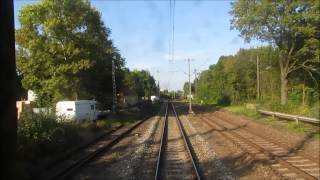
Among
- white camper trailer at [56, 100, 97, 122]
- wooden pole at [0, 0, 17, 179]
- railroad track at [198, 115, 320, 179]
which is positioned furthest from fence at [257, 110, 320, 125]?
wooden pole at [0, 0, 17, 179]

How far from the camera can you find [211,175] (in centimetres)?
1502

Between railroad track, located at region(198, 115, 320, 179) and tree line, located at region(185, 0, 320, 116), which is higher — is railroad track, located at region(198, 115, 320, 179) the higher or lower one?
the lower one

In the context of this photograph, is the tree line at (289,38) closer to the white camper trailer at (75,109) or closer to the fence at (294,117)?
the fence at (294,117)

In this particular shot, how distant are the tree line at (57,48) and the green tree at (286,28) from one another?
590 inches

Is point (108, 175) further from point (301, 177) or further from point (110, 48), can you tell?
point (110, 48)

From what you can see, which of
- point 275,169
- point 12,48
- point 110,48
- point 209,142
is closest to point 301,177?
point 275,169

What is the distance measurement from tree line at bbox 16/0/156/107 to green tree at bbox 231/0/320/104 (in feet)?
49.2

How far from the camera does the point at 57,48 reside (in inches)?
1849

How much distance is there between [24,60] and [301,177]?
3817cm

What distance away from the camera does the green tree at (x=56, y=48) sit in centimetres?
4675

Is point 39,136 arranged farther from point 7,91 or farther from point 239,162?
point 7,91

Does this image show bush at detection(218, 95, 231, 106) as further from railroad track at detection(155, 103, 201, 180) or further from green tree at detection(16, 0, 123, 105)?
railroad track at detection(155, 103, 201, 180)

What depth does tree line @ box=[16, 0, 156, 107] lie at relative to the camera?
4678 centimetres

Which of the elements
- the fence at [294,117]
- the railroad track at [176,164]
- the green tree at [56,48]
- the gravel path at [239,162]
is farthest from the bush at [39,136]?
the green tree at [56,48]
